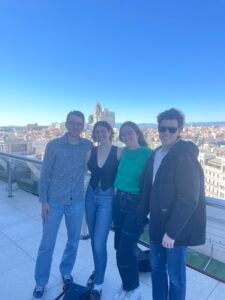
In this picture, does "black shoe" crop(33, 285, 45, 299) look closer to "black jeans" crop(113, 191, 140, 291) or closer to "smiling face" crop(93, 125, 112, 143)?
"black jeans" crop(113, 191, 140, 291)

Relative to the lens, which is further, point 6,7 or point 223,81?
point 223,81

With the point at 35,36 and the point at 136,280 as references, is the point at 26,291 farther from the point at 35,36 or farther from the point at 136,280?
the point at 35,36

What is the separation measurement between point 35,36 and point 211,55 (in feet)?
45.7

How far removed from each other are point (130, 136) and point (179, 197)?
1.88 ft

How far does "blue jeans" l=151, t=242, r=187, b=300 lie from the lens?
4.36 feet

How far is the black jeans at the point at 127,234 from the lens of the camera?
1550 millimetres

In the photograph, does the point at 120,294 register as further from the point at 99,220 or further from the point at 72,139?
the point at 72,139

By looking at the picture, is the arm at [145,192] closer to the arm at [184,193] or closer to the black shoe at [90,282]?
the arm at [184,193]

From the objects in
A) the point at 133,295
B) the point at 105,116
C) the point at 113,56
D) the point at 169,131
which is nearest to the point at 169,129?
the point at 169,131

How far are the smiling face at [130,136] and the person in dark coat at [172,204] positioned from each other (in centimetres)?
23

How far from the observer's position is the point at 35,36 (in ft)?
26.1

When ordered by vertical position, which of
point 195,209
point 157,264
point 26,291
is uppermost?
point 195,209

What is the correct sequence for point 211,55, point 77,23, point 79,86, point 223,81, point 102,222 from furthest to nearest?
1. point 223,81
2. point 79,86
3. point 211,55
4. point 77,23
5. point 102,222

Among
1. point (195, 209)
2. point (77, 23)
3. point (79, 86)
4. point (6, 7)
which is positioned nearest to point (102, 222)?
point (195, 209)
